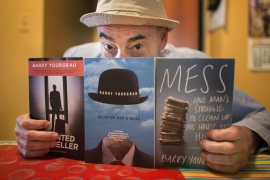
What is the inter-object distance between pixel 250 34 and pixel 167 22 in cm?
92

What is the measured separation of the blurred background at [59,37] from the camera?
3.51 ft

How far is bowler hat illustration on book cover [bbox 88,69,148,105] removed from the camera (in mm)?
524

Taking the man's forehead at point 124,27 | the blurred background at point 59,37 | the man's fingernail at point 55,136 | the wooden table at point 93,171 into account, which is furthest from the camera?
the blurred background at point 59,37

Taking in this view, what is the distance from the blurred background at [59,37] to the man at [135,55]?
0.48m

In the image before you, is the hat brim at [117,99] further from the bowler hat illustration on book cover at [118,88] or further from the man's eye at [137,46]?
the man's eye at [137,46]

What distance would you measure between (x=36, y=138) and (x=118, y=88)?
0.95 feet

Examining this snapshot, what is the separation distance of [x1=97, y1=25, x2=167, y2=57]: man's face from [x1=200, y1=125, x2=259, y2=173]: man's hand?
1.29 ft

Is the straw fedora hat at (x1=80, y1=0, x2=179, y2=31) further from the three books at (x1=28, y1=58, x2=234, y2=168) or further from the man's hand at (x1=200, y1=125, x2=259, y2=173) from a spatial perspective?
the man's hand at (x1=200, y1=125, x2=259, y2=173)

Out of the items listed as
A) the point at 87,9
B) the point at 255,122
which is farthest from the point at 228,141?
the point at 87,9

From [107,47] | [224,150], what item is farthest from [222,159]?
[107,47]

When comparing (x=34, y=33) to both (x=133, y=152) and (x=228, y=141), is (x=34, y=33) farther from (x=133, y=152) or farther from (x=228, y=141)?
(x=228, y=141)

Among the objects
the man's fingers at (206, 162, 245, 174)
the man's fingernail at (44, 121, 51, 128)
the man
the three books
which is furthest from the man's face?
the man's fingers at (206, 162, 245, 174)

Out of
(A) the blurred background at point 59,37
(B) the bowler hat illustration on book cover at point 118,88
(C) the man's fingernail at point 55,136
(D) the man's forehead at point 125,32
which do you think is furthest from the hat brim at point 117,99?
(A) the blurred background at point 59,37

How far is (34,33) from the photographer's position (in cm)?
106
